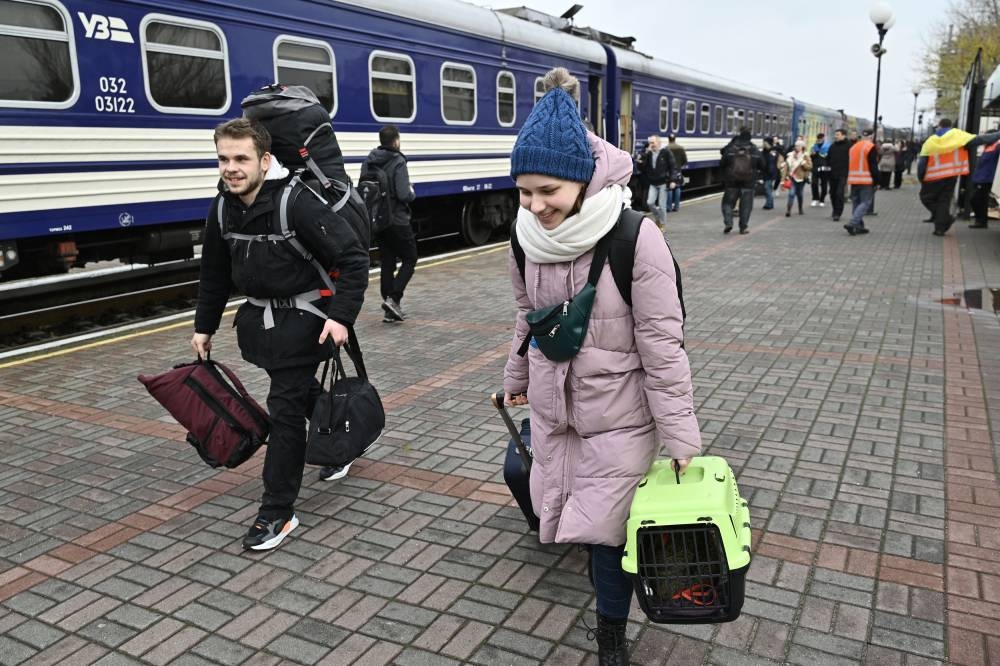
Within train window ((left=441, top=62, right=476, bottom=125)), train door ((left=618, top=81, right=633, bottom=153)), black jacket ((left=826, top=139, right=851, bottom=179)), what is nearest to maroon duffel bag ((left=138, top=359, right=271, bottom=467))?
train window ((left=441, top=62, right=476, bottom=125))

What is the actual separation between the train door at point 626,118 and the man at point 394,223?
11.4 metres

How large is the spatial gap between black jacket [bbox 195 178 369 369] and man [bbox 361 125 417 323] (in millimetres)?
3921

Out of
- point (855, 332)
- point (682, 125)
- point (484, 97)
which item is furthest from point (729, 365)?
point (682, 125)

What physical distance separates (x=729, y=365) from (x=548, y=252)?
13.4ft

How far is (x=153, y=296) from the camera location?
909cm

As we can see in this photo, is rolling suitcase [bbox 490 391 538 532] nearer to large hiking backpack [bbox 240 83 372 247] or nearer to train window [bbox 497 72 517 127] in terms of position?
large hiking backpack [bbox 240 83 372 247]

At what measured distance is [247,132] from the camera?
3400 mm

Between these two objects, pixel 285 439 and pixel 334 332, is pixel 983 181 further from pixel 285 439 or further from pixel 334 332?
pixel 285 439

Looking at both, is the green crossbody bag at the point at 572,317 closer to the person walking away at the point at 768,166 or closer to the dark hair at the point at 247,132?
the dark hair at the point at 247,132

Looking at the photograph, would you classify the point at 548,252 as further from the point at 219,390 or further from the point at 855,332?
the point at 855,332

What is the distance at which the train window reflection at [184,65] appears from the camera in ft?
25.4

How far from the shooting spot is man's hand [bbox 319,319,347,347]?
347 centimetres

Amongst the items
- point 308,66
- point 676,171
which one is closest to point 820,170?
point 676,171

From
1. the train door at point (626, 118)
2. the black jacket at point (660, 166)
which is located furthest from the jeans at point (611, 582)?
the train door at point (626, 118)
